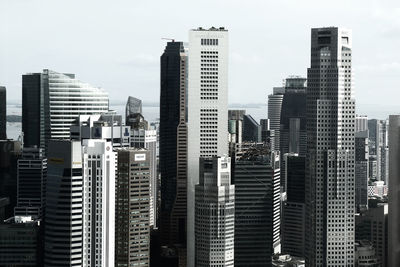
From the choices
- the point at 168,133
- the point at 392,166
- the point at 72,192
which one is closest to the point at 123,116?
the point at 168,133

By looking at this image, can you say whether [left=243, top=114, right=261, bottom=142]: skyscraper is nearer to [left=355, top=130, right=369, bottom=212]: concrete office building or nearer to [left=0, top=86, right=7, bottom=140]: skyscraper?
[left=355, top=130, right=369, bottom=212]: concrete office building

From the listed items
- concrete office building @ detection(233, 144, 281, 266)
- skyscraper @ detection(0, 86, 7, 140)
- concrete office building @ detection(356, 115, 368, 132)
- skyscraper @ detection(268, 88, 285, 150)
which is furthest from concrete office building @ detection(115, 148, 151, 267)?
skyscraper @ detection(268, 88, 285, 150)

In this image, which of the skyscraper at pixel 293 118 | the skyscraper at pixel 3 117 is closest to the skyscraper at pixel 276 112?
the skyscraper at pixel 293 118

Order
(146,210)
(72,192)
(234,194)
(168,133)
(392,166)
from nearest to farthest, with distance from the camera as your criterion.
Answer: (72,192) < (146,210) < (234,194) < (392,166) < (168,133)

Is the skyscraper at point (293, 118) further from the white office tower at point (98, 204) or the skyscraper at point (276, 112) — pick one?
the white office tower at point (98, 204)

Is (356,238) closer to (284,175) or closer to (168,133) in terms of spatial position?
(284,175)
